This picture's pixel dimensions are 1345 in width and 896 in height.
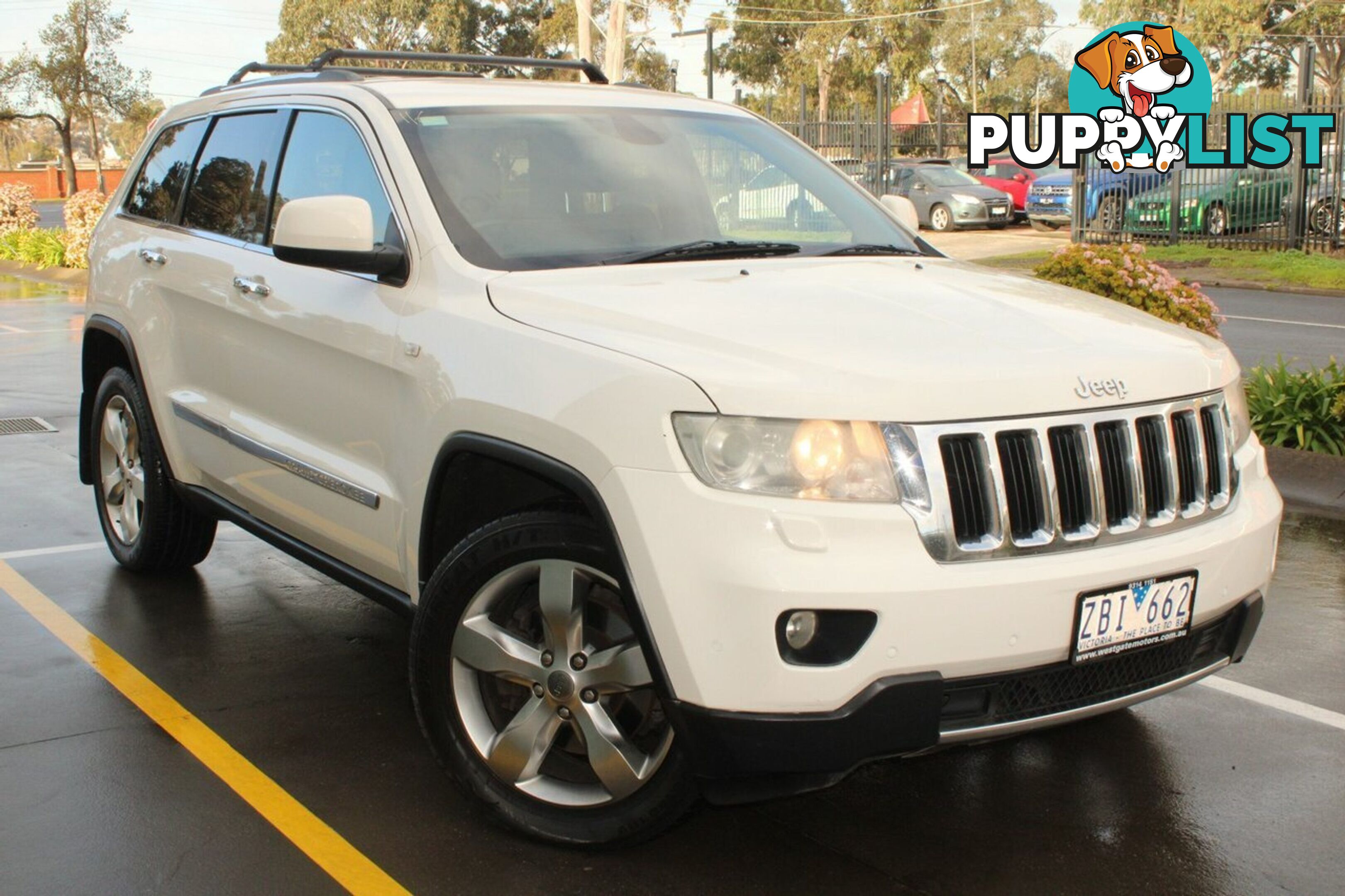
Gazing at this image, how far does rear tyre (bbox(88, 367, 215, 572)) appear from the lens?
19.4ft

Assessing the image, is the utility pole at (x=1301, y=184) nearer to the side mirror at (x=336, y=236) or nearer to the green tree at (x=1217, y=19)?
the side mirror at (x=336, y=236)

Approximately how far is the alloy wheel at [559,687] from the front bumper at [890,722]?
9.8 inches

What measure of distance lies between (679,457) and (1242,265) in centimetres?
2053

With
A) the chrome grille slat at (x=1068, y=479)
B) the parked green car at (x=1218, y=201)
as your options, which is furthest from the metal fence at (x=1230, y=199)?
the chrome grille slat at (x=1068, y=479)

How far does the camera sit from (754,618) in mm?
3090

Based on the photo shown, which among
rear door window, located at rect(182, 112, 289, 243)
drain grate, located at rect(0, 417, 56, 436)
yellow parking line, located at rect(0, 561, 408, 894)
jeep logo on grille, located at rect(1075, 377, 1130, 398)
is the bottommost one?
yellow parking line, located at rect(0, 561, 408, 894)

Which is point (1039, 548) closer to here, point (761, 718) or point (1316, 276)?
point (761, 718)

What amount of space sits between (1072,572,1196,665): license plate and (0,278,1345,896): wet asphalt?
0.63 m

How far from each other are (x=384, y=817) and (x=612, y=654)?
920 millimetres

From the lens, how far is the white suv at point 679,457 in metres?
3.17

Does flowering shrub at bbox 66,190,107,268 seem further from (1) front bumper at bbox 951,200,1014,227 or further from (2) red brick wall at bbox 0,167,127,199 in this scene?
(2) red brick wall at bbox 0,167,127,199

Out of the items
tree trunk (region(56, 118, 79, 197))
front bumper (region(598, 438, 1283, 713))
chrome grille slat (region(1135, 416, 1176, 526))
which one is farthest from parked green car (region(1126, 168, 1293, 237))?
tree trunk (region(56, 118, 79, 197))

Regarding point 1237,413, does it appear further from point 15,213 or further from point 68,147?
point 68,147

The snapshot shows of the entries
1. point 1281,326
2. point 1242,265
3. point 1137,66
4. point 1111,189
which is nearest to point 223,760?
point 1281,326
